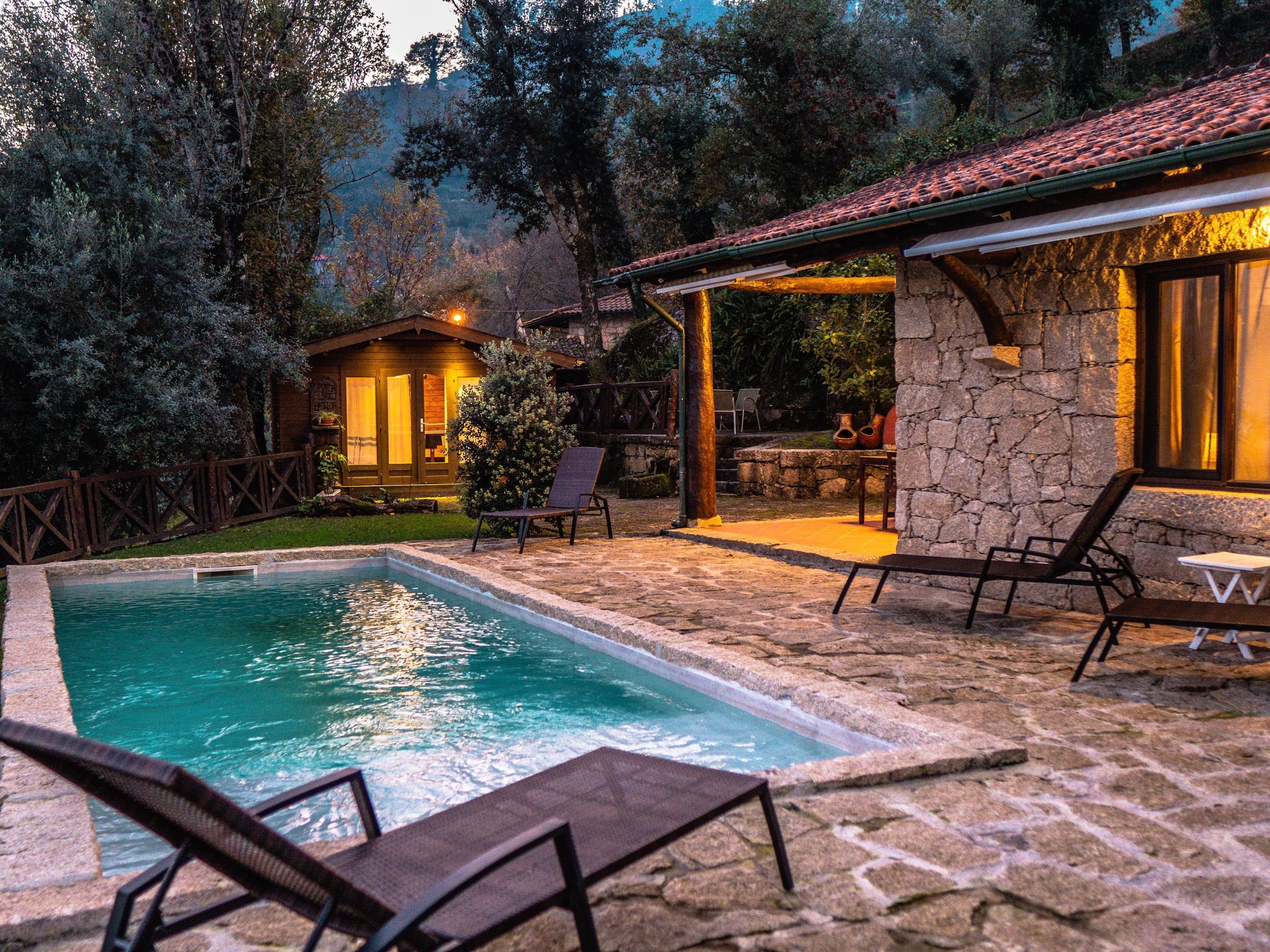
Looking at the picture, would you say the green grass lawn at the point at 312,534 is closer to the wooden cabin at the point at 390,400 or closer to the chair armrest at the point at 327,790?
the wooden cabin at the point at 390,400

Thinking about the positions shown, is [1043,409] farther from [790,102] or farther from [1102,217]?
[790,102]

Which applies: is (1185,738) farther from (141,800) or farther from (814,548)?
(814,548)

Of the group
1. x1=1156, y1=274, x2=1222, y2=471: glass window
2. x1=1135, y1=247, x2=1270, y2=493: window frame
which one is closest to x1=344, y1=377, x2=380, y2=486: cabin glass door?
x1=1135, y1=247, x2=1270, y2=493: window frame

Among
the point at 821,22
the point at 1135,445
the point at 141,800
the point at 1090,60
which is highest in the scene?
the point at 821,22

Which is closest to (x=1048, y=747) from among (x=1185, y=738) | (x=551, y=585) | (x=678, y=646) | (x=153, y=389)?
(x=1185, y=738)

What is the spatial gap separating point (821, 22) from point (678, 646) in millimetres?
20139

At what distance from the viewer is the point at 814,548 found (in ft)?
31.9

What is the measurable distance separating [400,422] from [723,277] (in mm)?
10214

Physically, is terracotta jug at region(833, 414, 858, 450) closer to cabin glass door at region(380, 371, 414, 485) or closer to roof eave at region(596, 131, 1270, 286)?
roof eave at region(596, 131, 1270, 286)

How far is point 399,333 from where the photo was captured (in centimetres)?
1861

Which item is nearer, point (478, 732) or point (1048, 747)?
point (1048, 747)

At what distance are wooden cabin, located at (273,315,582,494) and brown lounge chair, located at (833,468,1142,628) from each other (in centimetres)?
1253

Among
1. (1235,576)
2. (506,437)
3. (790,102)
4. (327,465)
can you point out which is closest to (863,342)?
(506,437)

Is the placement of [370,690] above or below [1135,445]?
below
